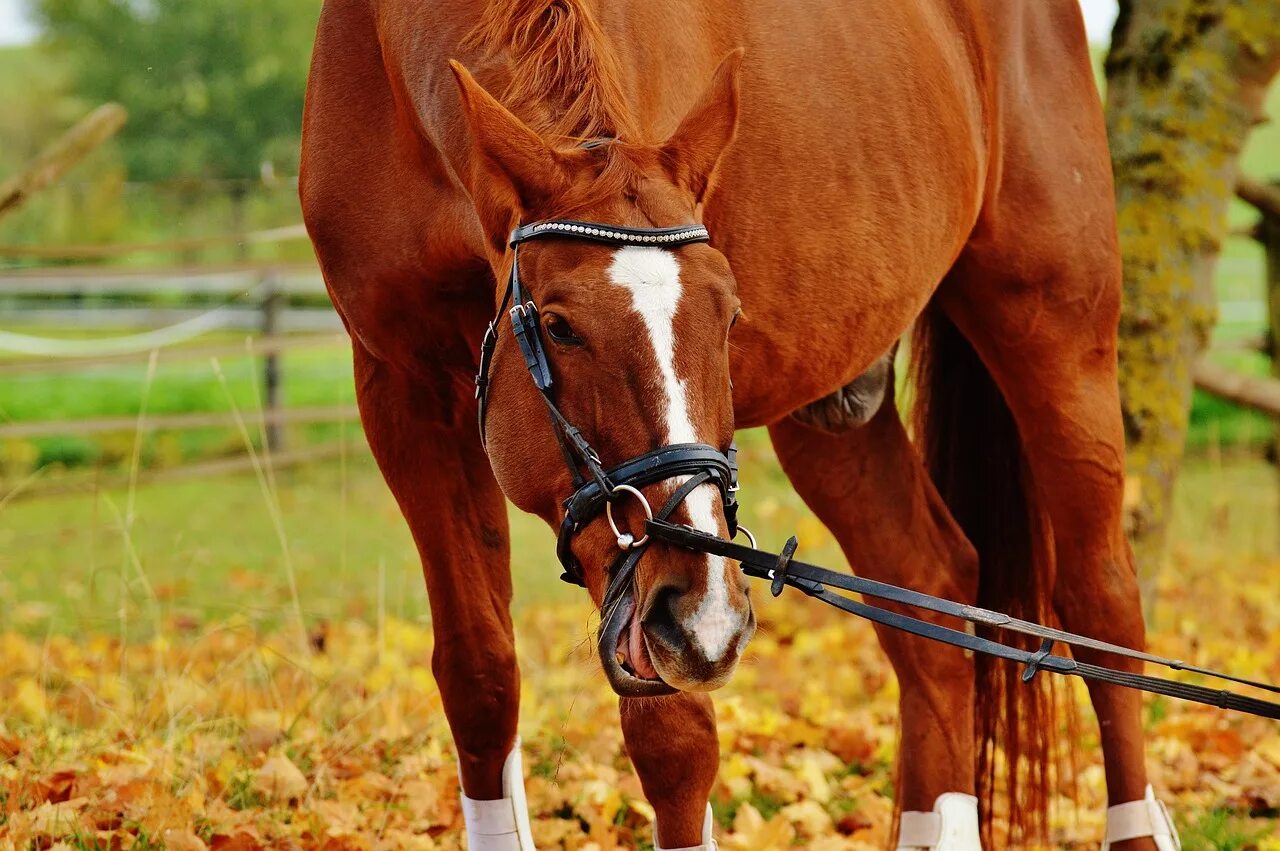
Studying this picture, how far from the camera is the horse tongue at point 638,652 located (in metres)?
1.78

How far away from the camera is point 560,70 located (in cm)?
210

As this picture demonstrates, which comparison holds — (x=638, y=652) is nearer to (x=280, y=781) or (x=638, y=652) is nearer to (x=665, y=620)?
(x=665, y=620)

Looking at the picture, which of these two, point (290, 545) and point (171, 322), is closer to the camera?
point (290, 545)

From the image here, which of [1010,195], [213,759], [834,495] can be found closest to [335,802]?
[213,759]

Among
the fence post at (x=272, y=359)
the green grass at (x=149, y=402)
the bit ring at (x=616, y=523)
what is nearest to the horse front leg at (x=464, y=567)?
the bit ring at (x=616, y=523)

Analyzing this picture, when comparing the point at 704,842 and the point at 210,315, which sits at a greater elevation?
the point at 210,315

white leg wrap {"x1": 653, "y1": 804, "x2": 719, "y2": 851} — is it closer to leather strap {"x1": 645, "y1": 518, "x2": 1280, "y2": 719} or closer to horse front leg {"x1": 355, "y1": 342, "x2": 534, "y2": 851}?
horse front leg {"x1": 355, "y1": 342, "x2": 534, "y2": 851}

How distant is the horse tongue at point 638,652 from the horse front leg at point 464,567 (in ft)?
3.27

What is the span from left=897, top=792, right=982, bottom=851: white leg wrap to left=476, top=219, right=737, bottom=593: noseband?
5.49 ft

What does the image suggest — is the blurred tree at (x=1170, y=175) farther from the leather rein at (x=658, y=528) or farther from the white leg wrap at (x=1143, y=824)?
the leather rein at (x=658, y=528)

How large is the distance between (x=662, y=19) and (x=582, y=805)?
6.65 feet

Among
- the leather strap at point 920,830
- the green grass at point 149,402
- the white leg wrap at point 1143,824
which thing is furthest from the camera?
the green grass at point 149,402

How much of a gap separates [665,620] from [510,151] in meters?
0.73

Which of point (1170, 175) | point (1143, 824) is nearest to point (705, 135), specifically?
point (1143, 824)
